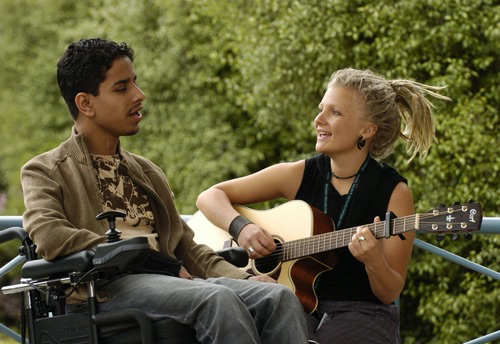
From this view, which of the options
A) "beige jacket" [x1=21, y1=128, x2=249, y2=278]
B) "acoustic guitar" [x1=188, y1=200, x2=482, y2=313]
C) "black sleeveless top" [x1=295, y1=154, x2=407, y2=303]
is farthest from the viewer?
"black sleeveless top" [x1=295, y1=154, x2=407, y2=303]

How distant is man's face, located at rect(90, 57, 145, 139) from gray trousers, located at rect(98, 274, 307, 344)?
0.50m

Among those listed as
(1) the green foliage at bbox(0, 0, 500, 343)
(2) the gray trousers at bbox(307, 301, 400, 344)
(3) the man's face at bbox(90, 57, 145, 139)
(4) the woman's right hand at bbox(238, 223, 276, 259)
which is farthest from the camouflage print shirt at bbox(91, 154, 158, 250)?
(1) the green foliage at bbox(0, 0, 500, 343)

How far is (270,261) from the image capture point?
11.5 ft

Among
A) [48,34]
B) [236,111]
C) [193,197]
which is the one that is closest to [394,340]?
[193,197]

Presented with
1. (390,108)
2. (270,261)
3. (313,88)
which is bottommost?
(270,261)

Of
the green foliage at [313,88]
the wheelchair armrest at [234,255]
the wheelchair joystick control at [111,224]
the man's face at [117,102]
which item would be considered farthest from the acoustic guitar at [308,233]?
the green foliage at [313,88]

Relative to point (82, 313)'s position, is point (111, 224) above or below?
above

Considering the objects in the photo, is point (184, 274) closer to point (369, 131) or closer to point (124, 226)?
point (124, 226)

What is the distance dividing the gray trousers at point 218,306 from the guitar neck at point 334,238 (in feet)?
1.43

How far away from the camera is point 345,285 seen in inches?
131

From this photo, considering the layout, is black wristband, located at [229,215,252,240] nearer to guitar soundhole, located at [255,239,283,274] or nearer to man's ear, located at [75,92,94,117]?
guitar soundhole, located at [255,239,283,274]

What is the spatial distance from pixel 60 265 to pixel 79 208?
0.82 feet

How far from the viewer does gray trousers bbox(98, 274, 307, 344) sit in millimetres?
2668

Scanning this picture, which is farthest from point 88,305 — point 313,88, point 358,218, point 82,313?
point 313,88
